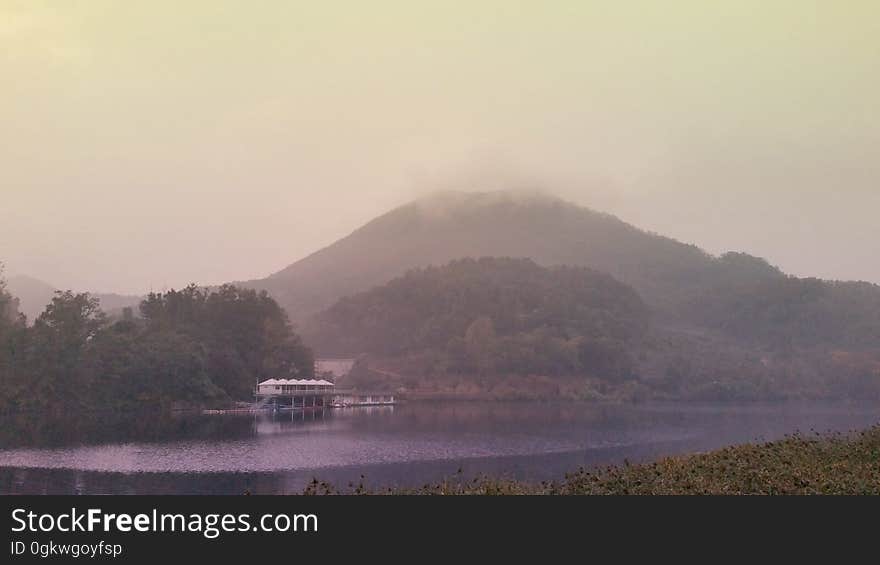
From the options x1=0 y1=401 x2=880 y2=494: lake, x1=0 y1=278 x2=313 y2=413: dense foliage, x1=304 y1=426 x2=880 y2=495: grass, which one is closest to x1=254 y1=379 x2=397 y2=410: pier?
x1=0 y1=278 x2=313 y2=413: dense foliage

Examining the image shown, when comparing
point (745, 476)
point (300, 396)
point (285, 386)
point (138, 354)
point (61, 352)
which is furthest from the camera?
point (300, 396)

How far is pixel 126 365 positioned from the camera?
113375 millimetres

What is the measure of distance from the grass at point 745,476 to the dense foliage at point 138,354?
99.0 metres

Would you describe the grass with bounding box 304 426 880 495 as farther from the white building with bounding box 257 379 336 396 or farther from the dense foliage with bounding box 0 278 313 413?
the white building with bounding box 257 379 336 396

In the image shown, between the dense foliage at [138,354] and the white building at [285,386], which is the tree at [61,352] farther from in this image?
the white building at [285,386]

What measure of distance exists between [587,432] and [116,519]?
8429cm

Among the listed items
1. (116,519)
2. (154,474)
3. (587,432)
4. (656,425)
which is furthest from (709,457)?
(656,425)

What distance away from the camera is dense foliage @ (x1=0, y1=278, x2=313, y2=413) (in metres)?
106

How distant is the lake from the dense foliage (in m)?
8.99

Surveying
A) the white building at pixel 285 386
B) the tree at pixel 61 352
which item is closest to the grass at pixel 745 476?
the tree at pixel 61 352

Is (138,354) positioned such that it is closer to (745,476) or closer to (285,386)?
(285,386)

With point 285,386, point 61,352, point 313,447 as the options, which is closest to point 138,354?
point 61,352

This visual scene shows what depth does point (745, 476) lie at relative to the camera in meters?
19.5

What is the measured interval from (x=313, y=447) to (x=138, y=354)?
5348 centimetres
